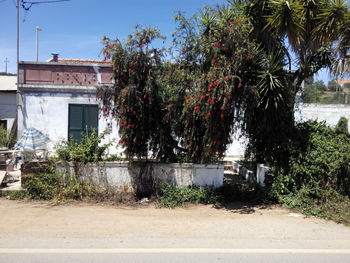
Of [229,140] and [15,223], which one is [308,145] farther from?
[15,223]

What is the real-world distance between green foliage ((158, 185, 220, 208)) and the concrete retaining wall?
25cm

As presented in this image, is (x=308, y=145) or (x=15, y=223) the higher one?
(x=308, y=145)

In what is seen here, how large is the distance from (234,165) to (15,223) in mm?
8326

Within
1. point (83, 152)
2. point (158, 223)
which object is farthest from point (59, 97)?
point (158, 223)

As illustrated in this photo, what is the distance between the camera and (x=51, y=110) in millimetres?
13125

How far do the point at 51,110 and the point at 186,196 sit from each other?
8.63 m

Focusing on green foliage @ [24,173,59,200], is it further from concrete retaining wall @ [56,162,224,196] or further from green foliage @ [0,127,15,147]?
green foliage @ [0,127,15,147]

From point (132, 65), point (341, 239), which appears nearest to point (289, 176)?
point (341, 239)

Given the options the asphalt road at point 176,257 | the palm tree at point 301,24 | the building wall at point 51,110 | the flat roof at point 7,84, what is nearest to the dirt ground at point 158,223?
the asphalt road at point 176,257

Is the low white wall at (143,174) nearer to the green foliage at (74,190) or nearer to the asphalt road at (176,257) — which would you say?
the green foliage at (74,190)

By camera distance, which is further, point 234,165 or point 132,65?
point 234,165

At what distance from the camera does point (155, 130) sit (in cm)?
769

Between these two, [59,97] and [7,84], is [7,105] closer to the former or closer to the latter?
[7,84]

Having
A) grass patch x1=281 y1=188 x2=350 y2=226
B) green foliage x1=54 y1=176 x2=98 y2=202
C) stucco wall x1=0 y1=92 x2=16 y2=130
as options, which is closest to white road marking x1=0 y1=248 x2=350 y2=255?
grass patch x1=281 y1=188 x2=350 y2=226
